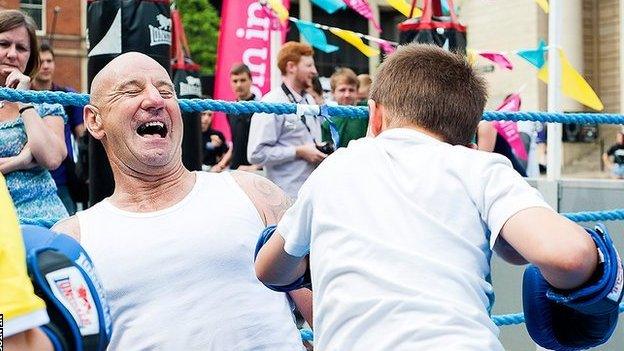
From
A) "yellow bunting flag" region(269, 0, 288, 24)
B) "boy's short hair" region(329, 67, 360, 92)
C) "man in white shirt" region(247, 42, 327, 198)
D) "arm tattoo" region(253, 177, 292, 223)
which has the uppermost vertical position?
"yellow bunting flag" region(269, 0, 288, 24)

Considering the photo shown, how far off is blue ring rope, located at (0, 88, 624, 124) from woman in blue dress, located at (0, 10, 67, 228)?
1.89 feet

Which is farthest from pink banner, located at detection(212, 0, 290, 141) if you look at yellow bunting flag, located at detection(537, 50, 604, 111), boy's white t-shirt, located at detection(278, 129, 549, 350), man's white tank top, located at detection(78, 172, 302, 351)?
boy's white t-shirt, located at detection(278, 129, 549, 350)

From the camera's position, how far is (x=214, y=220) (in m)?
2.40

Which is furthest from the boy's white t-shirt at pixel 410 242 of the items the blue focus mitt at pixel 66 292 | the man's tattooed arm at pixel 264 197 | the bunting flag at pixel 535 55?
the bunting flag at pixel 535 55

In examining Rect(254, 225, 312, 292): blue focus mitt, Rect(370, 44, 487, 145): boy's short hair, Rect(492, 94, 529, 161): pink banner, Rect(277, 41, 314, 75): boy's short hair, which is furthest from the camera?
Rect(492, 94, 529, 161): pink banner

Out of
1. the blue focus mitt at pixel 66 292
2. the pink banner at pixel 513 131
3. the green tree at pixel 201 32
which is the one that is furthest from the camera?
the green tree at pixel 201 32

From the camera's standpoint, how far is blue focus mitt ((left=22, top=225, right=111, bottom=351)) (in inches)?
52.9

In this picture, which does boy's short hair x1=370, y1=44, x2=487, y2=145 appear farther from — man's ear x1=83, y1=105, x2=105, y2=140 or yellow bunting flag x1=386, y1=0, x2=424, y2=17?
yellow bunting flag x1=386, y1=0, x2=424, y2=17

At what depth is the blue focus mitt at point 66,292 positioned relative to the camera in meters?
1.34

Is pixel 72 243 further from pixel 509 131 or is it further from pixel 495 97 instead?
pixel 495 97

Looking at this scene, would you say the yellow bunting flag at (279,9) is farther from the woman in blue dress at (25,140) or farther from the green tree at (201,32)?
the green tree at (201,32)

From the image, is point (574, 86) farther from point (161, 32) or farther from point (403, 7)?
point (161, 32)

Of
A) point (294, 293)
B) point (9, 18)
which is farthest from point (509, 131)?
point (294, 293)

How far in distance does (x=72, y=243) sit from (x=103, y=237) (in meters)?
0.92
